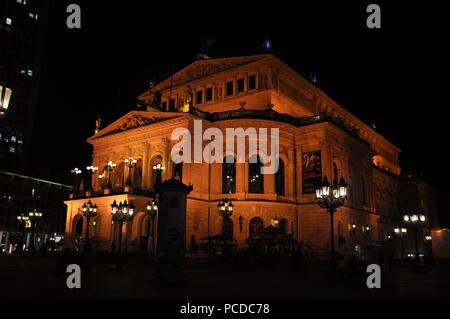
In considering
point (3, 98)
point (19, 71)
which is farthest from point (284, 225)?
point (19, 71)

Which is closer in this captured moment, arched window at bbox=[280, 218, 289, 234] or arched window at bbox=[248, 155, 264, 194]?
arched window at bbox=[280, 218, 289, 234]

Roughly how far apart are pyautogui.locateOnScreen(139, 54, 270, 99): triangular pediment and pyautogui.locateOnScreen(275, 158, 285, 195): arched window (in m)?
13.6

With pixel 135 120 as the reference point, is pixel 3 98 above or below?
below

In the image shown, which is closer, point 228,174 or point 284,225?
point 284,225

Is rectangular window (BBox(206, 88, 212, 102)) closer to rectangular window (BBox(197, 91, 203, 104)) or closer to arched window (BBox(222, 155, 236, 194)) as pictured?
rectangular window (BBox(197, 91, 203, 104))

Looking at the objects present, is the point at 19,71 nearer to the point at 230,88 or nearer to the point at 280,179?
the point at 230,88

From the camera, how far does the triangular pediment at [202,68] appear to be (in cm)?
5431

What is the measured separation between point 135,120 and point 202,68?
1208 centimetres

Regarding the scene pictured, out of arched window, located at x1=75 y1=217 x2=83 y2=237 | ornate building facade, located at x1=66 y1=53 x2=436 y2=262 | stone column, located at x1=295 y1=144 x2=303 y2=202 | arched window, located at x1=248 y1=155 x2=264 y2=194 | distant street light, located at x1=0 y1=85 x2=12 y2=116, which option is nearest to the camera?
distant street light, located at x1=0 y1=85 x2=12 y2=116

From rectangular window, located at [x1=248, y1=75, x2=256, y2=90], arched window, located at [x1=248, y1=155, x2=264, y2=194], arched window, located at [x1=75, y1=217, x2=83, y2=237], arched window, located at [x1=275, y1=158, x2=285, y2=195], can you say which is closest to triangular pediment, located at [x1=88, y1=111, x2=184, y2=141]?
arched window, located at [x1=248, y1=155, x2=264, y2=194]

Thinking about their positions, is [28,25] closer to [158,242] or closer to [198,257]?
[198,257]

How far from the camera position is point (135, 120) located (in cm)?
5253

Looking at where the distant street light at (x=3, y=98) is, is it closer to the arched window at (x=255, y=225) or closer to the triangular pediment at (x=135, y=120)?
the triangular pediment at (x=135, y=120)

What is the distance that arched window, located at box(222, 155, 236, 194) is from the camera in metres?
47.2
